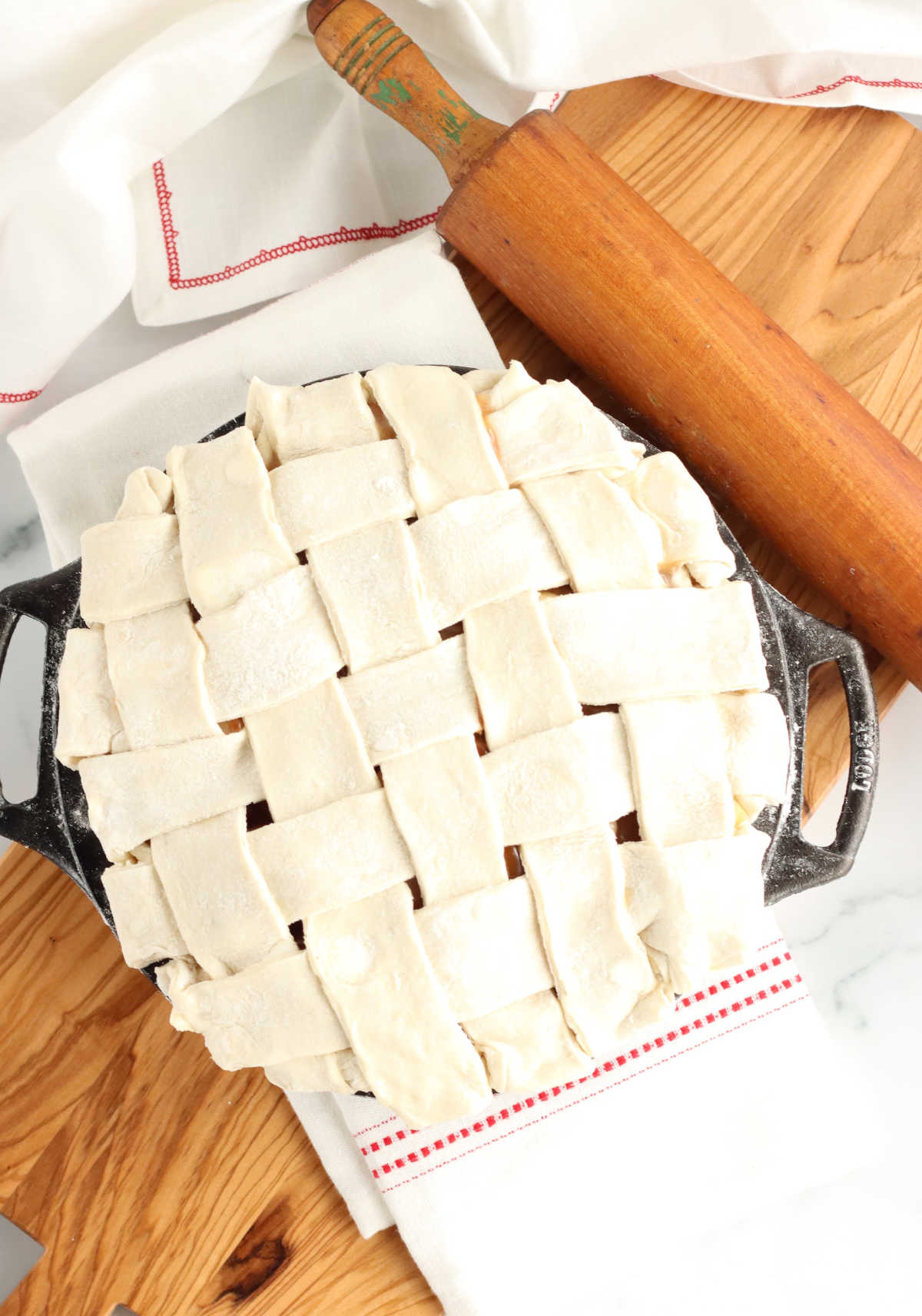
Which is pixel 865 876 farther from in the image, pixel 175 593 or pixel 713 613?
pixel 175 593

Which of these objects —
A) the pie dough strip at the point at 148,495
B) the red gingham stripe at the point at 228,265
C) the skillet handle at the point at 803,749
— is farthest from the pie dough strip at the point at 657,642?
the red gingham stripe at the point at 228,265

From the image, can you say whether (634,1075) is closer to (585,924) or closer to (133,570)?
(585,924)

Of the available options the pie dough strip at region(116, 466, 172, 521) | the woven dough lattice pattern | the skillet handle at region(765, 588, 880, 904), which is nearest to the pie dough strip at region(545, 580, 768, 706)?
the woven dough lattice pattern

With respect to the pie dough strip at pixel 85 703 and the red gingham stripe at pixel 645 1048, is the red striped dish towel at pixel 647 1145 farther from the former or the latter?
the pie dough strip at pixel 85 703

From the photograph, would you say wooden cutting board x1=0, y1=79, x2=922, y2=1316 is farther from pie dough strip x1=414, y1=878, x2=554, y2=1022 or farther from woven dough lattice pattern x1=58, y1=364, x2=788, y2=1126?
pie dough strip x1=414, y1=878, x2=554, y2=1022

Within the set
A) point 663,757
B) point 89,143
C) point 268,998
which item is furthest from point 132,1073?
point 89,143

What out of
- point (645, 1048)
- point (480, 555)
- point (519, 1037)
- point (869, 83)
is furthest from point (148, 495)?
point (869, 83)
